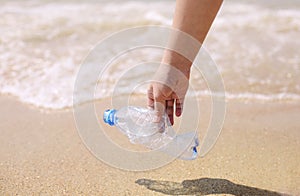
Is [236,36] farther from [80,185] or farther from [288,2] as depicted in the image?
[80,185]

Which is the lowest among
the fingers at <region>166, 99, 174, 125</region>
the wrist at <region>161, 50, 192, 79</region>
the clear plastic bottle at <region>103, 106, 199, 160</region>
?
the clear plastic bottle at <region>103, 106, 199, 160</region>

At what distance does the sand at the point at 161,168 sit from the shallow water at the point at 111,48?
0.39 metres

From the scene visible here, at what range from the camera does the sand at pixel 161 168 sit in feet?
6.64

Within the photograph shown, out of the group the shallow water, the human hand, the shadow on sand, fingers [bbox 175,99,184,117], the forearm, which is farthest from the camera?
the shallow water

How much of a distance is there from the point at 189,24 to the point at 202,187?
752 mm

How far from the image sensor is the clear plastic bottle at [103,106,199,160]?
6.70 ft

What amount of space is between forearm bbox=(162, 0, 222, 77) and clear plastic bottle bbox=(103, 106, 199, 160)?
288 millimetres

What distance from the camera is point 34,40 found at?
421 centimetres

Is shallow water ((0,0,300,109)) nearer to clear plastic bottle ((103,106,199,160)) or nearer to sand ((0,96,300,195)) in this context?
sand ((0,96,300,195))

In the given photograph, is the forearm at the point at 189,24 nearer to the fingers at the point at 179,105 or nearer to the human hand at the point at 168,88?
the human hand at the point at 168,88

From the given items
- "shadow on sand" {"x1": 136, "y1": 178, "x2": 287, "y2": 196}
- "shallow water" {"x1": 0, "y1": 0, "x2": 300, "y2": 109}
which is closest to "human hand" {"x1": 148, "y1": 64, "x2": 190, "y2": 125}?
"shadow on sand" {"x1": 136, "y1": 178, "x2": 287, "y2": 196}

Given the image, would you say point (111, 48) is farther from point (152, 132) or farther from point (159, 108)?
point (159, 108)

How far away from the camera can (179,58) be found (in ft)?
5.71

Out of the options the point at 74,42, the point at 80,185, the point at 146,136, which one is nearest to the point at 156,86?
the point at 146,136
